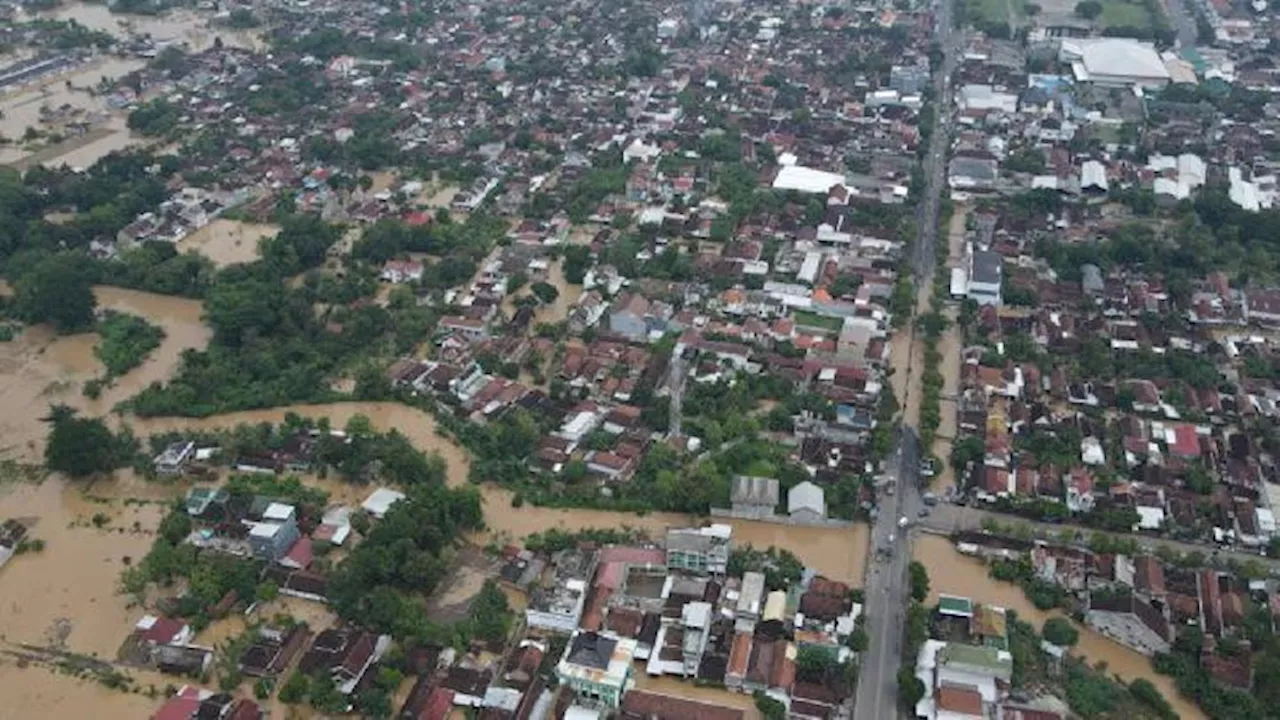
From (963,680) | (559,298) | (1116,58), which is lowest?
(559,298)

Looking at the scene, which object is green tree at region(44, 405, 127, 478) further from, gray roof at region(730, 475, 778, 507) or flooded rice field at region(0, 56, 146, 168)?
flooded rice field at region(0, 56, 146, 168)

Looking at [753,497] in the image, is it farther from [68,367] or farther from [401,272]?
[68,367]

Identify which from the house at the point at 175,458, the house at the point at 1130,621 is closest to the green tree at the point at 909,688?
the house at the point at 1130,621

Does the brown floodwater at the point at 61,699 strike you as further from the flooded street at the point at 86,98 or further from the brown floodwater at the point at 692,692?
the flooded street at the point at 86,98

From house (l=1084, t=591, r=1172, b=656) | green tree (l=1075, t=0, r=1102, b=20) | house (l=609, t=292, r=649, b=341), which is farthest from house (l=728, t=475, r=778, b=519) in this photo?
green tree (l=1075, t=0, r=1102, b=20)

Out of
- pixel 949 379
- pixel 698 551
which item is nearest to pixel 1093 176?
pixel 949 379
